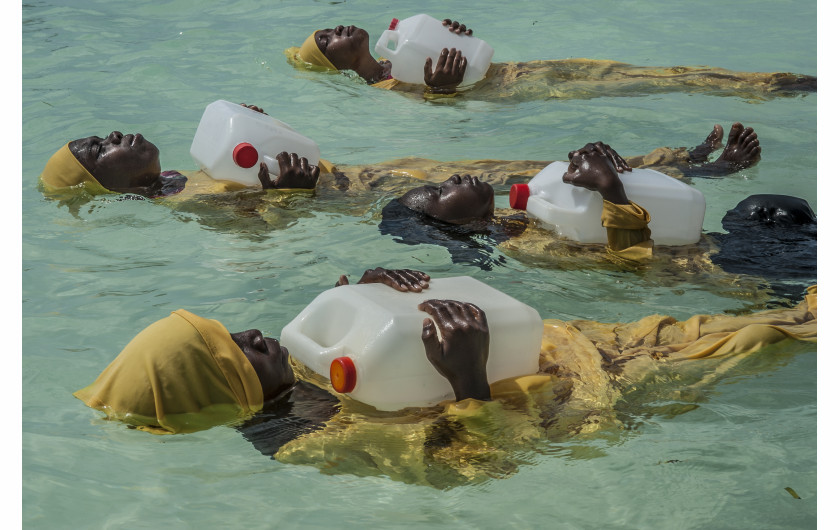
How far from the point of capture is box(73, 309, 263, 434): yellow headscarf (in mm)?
2561

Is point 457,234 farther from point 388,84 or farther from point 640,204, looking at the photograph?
point 388,84

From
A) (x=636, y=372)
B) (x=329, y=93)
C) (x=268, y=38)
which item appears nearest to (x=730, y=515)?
(x=636, y=372)

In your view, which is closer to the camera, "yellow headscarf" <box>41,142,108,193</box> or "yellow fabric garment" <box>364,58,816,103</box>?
"yellow headscarf" <box>41,142,108,193</box>

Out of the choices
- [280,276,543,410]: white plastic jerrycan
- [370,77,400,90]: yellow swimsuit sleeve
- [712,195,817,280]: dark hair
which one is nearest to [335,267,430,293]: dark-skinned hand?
[280,276,543,410]: white plastic jerrycan

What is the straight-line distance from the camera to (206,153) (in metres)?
4.66

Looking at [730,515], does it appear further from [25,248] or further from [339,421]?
[25,248]

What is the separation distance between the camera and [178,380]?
2.57 meters

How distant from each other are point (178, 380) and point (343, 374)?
474 millimetres

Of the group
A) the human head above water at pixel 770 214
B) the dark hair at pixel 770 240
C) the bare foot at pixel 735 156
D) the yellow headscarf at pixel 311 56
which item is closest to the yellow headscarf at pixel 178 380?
the dark hair at pixel 770 240

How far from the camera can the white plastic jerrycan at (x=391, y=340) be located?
262 centimetres

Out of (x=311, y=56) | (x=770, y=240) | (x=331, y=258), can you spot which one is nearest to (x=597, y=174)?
(x=770, y=240)

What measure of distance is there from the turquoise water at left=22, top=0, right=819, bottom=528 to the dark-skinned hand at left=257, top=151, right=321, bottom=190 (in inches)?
5.1

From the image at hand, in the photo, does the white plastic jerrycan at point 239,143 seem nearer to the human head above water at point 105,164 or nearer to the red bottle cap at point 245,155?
the red bottle cap at point 245,155

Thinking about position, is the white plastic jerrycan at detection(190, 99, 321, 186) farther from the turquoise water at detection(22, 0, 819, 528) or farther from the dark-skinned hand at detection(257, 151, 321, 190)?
the turquoise water at detection(22, 0, 819, 528)
